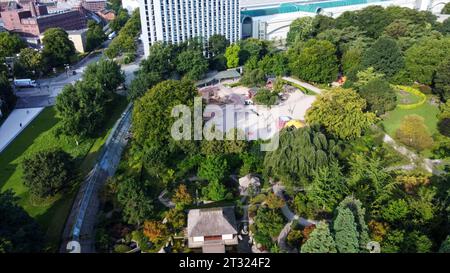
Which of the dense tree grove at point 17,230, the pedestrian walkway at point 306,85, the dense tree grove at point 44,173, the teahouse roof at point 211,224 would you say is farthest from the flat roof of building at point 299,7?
the dense tree grove at point 17,230

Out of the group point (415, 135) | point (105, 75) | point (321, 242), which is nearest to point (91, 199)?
point (321, 242)

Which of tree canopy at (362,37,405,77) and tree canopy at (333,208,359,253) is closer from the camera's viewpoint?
tree canopy at (333,208,359,253)

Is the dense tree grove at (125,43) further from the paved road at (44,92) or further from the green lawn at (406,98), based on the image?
the green lawn at (406,98)

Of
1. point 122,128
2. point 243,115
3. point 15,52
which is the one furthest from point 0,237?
point 15,52

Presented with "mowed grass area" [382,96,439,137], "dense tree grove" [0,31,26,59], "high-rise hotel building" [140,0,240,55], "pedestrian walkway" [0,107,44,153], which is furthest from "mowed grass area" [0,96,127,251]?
"mowed grass area" [382,96,439,137]

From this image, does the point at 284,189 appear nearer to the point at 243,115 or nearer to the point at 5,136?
the point at 243,115

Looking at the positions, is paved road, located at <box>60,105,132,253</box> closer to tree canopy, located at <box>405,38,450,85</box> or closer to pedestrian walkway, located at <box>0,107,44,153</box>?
pedestrian walkway, located at <box>0,107,44,153</box>
